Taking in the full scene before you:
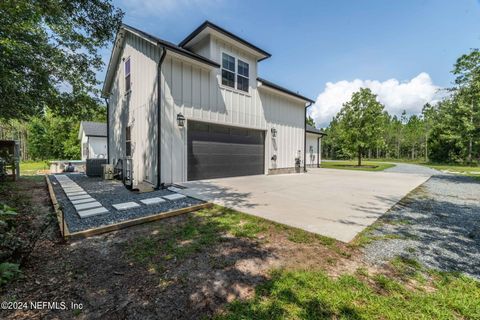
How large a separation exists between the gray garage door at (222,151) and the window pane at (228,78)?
1916 millimetres

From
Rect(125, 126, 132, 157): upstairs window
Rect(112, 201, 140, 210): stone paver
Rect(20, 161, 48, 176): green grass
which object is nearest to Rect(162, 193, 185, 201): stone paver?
Rect(112, 201, 140, 210): stone paver

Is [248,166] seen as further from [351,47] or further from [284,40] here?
[351,47]

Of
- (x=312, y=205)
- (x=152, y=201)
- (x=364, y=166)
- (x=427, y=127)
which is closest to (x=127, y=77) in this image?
(x=152, y=201)

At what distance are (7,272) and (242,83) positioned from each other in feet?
A: 30.4

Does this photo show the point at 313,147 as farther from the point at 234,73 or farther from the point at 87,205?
the point at 87,205

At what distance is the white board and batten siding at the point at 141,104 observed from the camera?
7.21 meters

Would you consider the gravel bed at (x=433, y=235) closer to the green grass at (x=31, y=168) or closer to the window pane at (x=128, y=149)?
the window pane at (x=128, y=149)

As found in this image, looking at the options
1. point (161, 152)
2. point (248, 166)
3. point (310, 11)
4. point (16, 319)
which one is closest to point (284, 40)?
point (310, 11)

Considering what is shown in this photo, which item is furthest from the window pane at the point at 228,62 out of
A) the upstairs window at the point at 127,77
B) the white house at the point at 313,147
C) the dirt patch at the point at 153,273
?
the white house at the point at 313,147

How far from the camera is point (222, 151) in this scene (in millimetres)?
8844

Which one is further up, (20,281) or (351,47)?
(351,47)

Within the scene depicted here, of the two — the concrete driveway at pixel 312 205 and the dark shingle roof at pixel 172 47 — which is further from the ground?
the dark shingle roof at pixel 172 47

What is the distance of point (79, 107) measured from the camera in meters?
8.88

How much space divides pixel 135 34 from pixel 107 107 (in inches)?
261
